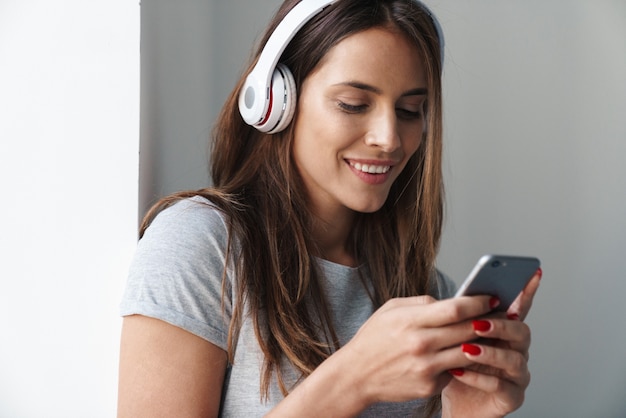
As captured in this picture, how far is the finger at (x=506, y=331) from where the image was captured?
1.04 metres

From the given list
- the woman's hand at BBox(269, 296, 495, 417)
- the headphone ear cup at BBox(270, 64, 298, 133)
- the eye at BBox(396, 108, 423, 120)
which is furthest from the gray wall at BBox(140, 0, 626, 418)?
the woman's hand at BBox(269, 296, 495, 417)

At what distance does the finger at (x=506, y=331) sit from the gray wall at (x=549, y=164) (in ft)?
4.77

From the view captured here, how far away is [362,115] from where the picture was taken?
55.7 inches

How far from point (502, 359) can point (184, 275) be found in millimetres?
527

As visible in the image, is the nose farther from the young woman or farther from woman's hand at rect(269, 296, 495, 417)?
woman's hand at rect(269, 296, 495, 417)

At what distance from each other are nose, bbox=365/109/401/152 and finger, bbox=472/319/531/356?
1.40ft

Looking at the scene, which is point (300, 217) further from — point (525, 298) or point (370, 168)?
point (525, 298)

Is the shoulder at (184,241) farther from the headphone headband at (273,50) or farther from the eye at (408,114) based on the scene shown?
the eye at (408,114)

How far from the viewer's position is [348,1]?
144 cm

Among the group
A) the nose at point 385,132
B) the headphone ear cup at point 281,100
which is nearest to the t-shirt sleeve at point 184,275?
the headphone ear cup at point 281,100

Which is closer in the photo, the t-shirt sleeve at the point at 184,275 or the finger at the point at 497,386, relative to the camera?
the finger at the point at 497,386

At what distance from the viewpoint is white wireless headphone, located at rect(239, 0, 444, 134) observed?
4.68ft

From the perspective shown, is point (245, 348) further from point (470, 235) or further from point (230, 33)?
point (470, 235)

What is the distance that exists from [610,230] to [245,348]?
1.73 metres
